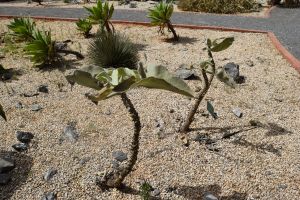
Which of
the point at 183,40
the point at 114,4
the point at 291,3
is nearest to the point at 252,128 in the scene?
the point at 183,40

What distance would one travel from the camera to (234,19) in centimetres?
938

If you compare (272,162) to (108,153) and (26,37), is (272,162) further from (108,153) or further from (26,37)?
(26,37)

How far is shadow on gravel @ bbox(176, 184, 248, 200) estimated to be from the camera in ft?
12.0

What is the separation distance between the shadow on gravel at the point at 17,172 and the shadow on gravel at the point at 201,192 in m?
1.47

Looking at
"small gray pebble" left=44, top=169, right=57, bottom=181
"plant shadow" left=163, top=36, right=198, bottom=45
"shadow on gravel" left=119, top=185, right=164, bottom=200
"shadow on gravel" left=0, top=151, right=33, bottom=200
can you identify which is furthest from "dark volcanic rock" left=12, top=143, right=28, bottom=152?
"plant shadow" left=163, top=36, right=198, bottom=45

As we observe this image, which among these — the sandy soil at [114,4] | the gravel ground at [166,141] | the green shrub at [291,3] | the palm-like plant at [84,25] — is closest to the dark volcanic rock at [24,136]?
the gravel ground at [166,141]

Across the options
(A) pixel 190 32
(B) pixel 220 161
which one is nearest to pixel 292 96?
(B) pixel 220 161

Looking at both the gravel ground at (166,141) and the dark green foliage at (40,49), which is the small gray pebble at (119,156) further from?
the dark green foliage at (40,49)

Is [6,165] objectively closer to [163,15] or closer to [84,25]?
[84,25]

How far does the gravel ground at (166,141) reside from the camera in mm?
3773

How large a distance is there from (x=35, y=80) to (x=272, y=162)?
3.63m

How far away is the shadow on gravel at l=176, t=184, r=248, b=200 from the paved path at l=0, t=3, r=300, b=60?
407 centimetres

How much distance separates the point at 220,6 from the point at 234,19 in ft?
2.92

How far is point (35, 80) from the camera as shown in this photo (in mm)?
6043
